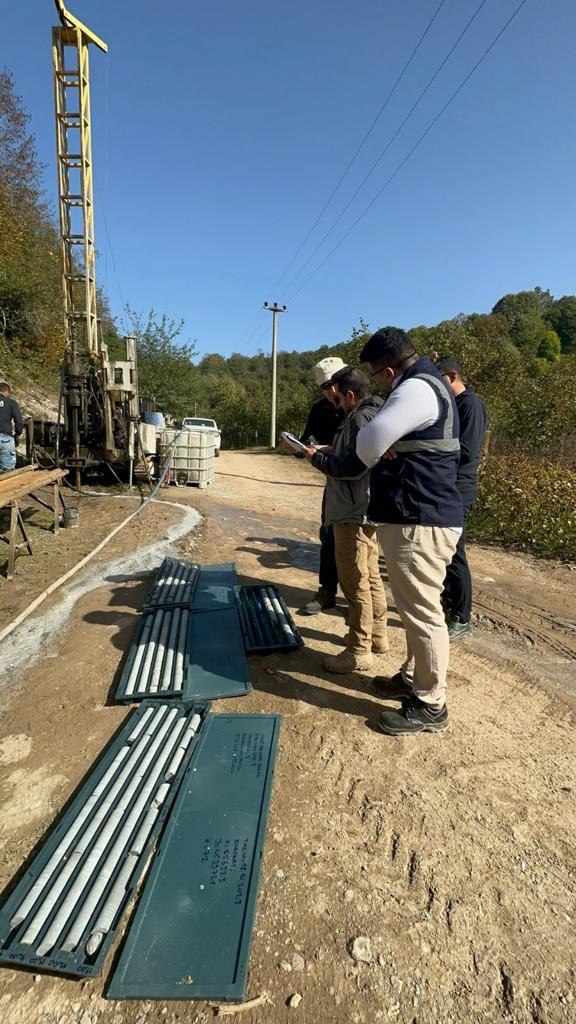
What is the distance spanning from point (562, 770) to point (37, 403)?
1537 centimetres

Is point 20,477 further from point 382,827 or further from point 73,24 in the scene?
point 73,24

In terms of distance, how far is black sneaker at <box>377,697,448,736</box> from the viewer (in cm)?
251

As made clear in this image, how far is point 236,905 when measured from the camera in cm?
164

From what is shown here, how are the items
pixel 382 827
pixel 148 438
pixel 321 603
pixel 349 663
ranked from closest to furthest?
pixel 382 827 < pixel 349 663 < pixel 321 603 < pixel 148 438

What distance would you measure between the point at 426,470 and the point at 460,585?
5.41ft

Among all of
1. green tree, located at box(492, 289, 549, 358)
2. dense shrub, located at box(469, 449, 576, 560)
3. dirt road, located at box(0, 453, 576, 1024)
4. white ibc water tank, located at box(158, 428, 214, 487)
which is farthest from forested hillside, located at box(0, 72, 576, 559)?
green tree, located at box(492, 289, 549, 358)

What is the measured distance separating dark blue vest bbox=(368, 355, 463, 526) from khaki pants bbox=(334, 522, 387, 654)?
688 millimetres

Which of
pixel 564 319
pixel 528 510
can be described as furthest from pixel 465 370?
pixel 564 319

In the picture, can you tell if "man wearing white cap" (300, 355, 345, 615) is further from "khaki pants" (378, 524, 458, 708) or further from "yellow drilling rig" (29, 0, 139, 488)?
"yellow drilling rig" (29, 0, 139, 488)

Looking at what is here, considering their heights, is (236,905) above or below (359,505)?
below

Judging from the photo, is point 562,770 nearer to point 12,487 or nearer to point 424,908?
point 424,908

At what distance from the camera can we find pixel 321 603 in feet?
13.8

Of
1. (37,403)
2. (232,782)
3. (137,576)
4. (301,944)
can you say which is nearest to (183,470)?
(137,576)

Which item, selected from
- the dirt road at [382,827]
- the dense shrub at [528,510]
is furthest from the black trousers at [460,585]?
the dense shrub at [528,510]
